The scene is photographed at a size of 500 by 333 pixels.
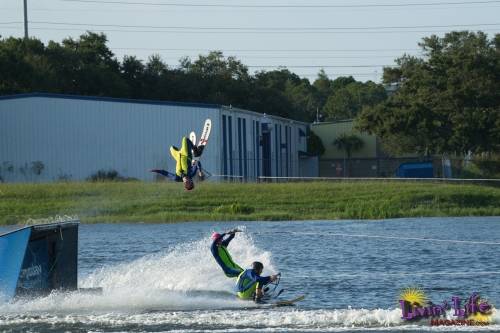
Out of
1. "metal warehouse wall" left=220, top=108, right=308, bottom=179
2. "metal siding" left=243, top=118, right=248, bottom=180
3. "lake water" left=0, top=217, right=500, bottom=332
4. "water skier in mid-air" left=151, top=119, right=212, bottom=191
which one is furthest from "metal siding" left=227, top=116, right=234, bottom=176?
"water skier in mid-air" left=151, top=119, right=212, bottom=191

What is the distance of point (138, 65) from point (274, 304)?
79039mm

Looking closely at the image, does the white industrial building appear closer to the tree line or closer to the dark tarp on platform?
the tree line

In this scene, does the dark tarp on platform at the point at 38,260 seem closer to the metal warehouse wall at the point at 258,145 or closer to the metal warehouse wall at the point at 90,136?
the metal warehouse wall at the point at 90,136

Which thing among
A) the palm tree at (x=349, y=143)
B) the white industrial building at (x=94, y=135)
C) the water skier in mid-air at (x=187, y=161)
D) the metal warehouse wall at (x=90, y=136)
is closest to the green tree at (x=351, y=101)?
the palm tree at (x=349, y=143)

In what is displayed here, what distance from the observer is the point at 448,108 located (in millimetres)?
69875

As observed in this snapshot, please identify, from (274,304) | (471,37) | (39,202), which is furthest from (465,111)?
(274,304)

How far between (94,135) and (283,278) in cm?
3559

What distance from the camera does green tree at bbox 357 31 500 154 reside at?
69.0 m

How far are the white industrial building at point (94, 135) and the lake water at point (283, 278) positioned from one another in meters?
17.5

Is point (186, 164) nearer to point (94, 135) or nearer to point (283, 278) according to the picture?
point (283, 278)

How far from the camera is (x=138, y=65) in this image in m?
101

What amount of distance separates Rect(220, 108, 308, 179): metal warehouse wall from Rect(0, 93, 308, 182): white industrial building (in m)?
0.55

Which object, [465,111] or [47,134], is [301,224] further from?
[465,111]

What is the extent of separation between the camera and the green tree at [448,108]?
69000 mm
